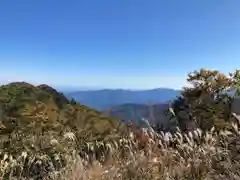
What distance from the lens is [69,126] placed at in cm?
688

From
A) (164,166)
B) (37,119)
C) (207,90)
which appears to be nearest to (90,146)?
(37,119)

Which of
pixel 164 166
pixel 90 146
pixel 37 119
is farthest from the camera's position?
pixel 37 119

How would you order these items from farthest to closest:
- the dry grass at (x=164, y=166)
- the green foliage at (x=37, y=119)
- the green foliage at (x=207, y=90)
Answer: the green foliage at (x=207, y=90) < the green foliage at (x=37, y=119) < the dry grass at (x=164, y=166)

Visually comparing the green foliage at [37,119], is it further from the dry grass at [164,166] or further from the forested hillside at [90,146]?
the dry grass at [164,166]

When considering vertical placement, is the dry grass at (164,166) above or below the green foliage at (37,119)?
below

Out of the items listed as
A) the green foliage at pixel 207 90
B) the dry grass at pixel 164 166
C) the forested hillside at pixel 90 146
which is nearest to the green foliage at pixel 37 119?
the forested hillside at pixel 90 146

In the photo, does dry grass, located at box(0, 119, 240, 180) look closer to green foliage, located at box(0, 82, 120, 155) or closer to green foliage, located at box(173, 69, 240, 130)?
green foliage, located at box(0, 82, 120, 155)

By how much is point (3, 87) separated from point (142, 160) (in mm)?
4119

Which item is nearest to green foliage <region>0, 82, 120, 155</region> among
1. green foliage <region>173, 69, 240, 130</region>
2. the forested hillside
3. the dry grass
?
the forested hillside

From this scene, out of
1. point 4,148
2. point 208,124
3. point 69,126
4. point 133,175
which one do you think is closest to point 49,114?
point 69,126

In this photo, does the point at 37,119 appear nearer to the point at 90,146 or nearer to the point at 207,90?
the point at 90,146

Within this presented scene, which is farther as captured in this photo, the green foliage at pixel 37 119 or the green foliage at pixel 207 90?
the green foliage at pixel 207 90

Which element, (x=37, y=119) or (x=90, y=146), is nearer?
(x=90, y=146)

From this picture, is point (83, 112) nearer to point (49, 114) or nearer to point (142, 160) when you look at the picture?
point (49, 114)
